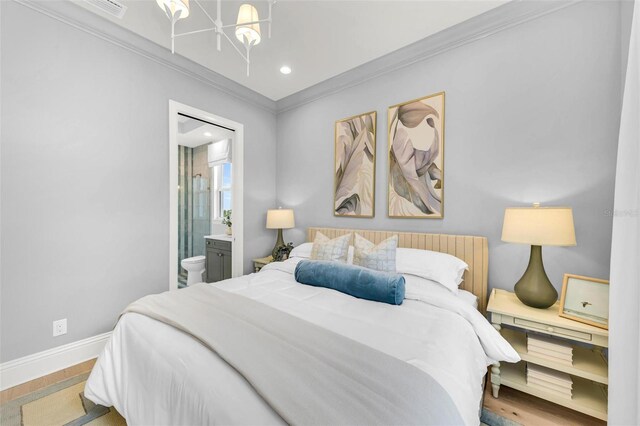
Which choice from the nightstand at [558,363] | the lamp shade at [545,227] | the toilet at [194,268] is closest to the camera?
the nightstand at [558,363]

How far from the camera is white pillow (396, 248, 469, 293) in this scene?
6.16ft

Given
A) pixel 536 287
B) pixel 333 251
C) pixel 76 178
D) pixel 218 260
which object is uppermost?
pixel 76 178

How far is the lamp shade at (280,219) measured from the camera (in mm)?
3303

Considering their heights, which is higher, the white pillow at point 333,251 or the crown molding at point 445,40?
the crown molding at point 445,40

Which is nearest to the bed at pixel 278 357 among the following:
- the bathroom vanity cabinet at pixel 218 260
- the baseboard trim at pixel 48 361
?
the baseboard trim at pixel 48 361

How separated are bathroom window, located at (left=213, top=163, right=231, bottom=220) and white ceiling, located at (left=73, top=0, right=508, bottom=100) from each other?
192 centimetres

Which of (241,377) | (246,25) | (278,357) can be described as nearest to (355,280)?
(278,357)

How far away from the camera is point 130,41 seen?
2340 mm

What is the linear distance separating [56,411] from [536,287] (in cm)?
322

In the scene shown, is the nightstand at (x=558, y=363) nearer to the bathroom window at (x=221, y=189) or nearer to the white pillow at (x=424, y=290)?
the white pillow at (x=424, y=290)

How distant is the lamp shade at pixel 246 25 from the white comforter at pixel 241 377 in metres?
1.88

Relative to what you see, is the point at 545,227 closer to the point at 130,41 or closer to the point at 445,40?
the point at 445,40

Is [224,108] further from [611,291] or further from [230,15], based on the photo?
[611,291]

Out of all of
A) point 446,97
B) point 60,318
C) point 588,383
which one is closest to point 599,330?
point 588,383
